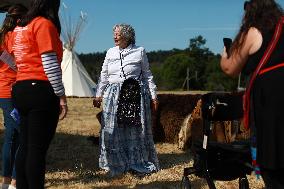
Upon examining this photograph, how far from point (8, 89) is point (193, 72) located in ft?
232

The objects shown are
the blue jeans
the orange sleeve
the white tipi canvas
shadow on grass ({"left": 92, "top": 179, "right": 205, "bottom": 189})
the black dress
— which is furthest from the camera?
the white tipi canvas

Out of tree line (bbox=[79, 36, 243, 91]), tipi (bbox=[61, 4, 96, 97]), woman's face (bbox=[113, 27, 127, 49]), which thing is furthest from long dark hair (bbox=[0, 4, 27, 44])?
tree line (bbox=[79, 36, 243, 91])

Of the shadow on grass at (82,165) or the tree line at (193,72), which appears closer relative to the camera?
the shadow on grass at (82,165)

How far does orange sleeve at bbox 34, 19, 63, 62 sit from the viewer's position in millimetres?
3070

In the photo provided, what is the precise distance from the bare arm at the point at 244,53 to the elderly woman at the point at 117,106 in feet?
8.80

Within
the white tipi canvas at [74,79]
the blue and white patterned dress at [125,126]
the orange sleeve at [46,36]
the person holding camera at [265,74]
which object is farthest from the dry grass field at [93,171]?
the white tipi canvas at [74,79]

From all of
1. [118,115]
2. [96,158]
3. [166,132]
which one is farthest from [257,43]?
[166,132]

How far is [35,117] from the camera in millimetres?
3113

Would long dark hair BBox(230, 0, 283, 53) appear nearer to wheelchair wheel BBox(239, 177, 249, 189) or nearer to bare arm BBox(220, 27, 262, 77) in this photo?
bare arm BBox(220, 27, 262, 77)

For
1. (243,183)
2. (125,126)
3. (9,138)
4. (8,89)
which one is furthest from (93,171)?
(243,183)

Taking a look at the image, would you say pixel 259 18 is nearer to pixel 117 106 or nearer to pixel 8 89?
pixel 8 89

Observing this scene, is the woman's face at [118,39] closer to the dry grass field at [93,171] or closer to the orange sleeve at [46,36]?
the dry grass field at [93,171]

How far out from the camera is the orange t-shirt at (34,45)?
3080mm

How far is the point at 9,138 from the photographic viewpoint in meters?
4.24
